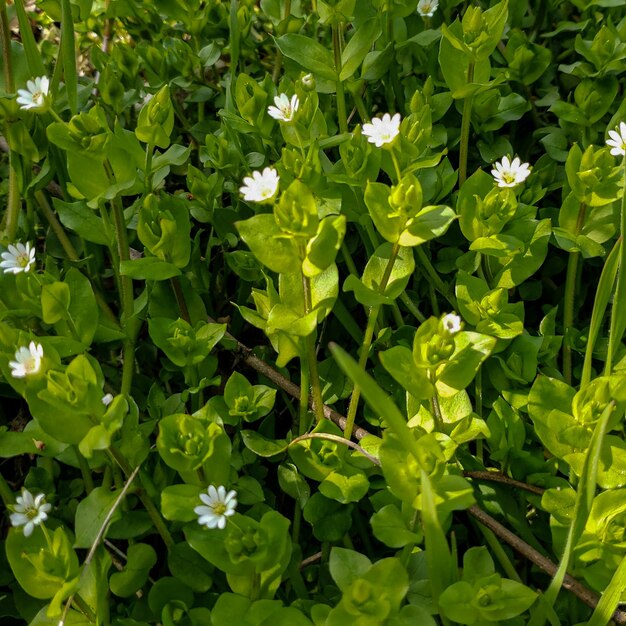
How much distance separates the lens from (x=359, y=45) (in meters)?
1.21

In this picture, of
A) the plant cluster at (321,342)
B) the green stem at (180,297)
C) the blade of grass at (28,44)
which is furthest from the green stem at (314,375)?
the blade of grass at (28,44)

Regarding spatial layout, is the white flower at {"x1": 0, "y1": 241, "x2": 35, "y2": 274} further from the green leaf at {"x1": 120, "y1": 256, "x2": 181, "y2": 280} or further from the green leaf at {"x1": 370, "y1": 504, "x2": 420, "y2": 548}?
the green leaf at {"x1": 370, "y1": 504, "x2": 420, "y2": 548}

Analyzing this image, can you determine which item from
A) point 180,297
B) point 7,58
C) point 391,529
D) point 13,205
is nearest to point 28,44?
point 7,58

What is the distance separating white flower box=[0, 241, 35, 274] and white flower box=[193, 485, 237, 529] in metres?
0.42

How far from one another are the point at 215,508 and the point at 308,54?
77 centimetres

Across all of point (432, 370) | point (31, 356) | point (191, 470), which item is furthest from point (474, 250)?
point (31, 356)

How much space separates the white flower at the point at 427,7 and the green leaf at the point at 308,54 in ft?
0.83

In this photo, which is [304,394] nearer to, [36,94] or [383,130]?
[383,130]

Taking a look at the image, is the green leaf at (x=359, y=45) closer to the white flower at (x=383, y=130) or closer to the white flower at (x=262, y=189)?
the white flower at (x=383, y=130)

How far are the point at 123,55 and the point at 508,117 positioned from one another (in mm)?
737

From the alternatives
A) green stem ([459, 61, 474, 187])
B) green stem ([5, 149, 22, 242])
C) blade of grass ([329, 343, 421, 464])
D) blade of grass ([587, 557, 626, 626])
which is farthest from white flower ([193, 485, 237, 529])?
green stem ([459, 61, 474, 187])

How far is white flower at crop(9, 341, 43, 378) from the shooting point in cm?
89

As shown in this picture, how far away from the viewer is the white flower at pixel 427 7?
1.36 m

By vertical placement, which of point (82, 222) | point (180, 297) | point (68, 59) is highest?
point (68, 59)
